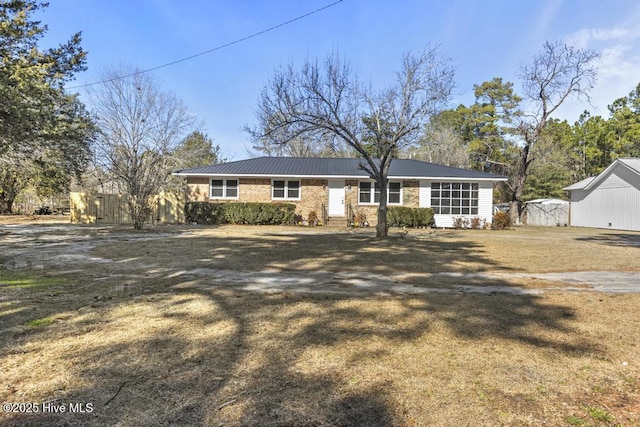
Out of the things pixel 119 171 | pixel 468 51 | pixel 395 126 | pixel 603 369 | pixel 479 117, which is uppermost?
pixel 479 117

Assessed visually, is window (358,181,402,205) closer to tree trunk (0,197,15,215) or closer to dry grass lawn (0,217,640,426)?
dry grass lawn (0,217,640,426)

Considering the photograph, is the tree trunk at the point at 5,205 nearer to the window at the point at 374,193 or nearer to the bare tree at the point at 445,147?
the window at the point at 374,193

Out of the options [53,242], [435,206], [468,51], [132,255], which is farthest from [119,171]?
[435,206]

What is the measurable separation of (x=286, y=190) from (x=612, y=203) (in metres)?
22.5

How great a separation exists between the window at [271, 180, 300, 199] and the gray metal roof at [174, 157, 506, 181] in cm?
72

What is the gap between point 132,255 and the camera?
9508 millimetres

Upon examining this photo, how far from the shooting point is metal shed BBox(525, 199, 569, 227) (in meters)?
30.8

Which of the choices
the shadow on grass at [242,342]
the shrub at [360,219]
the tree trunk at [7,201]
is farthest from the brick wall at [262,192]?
the shadow on grass at [242,342]

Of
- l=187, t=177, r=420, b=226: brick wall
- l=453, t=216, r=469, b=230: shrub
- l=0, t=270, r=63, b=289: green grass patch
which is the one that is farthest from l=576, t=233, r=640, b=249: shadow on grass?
l=0, t=270, r=63, b=289: green grass patch

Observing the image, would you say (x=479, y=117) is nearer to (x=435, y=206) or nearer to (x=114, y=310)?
(x=435, y=206)

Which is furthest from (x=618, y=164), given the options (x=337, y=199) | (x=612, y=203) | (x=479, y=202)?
(x=337, y=199)

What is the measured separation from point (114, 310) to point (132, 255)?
538 centimetres

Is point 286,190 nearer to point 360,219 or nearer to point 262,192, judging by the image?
point 262,192

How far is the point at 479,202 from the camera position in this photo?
23562 millimetres
